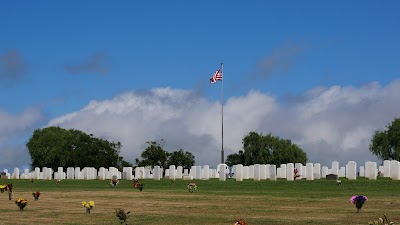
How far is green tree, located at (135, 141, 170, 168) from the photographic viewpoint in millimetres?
100500

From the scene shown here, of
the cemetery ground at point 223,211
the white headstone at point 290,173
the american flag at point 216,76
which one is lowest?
the cemetery ground at point 223,211

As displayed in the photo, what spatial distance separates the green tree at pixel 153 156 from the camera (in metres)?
100

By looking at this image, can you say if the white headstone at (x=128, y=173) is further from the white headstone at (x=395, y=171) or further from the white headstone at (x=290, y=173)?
the white headstone at (x=395, y=171)

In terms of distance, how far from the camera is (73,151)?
406 feet

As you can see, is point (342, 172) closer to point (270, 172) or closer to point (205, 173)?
point (205, 173)

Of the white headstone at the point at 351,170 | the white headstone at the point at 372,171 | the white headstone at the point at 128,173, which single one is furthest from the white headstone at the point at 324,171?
the white headstone at the point at 128,173

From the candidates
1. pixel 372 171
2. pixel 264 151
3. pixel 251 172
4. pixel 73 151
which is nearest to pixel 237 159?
pixel 264 151

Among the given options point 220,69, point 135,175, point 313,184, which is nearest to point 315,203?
point 313,184

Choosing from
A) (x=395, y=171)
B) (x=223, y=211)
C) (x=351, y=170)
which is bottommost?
(x=223, y=211)

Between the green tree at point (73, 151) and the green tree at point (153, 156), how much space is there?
2023 centimetres

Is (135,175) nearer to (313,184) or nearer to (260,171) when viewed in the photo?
(260,171)

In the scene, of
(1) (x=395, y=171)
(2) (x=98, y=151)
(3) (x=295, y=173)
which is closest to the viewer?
(1) (x=395, y=171)

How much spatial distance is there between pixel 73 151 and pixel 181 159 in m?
21.9

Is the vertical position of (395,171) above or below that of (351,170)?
below
